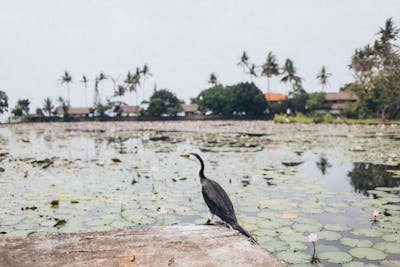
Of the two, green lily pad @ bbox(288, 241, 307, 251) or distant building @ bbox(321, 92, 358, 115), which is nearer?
green lily pad @ bbox(288, 241, 307, 251)

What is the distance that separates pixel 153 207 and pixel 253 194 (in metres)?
2.08

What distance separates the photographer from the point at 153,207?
568 cm

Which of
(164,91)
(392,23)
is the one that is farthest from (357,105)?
(164,91)

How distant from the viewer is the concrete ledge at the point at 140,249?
246cm

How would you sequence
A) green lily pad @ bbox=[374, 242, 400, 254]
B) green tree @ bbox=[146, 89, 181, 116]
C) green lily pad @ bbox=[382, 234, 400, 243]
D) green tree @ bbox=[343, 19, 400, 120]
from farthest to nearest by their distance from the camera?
green tree @ bbox=[146, 89, 181, 116], green tree @ bbox=[343, 19, 400, 120], green lily pad @ bbox=[382, 234, 400, 243], green lily pad @ bbox=[374, 242, 400, 254]

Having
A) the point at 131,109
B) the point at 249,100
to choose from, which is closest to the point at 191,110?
the point at 131,109

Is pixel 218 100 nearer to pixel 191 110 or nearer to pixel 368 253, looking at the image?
pixel 191 110

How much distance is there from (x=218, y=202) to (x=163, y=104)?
57710mm

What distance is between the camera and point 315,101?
59.2 meters

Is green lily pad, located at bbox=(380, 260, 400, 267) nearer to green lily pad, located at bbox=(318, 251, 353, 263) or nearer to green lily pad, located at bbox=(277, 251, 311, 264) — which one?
green lily pad, located at bbox=(318, 251, 353, 263)

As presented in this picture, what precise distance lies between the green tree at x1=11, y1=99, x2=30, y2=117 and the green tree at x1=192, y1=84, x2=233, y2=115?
38766 mm

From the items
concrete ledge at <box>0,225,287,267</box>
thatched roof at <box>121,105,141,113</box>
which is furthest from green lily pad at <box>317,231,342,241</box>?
thatched roof at <box>121,105,141,113</box>

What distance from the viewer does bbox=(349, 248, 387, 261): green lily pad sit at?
11.9 ft

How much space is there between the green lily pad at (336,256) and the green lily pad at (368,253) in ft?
0.37
